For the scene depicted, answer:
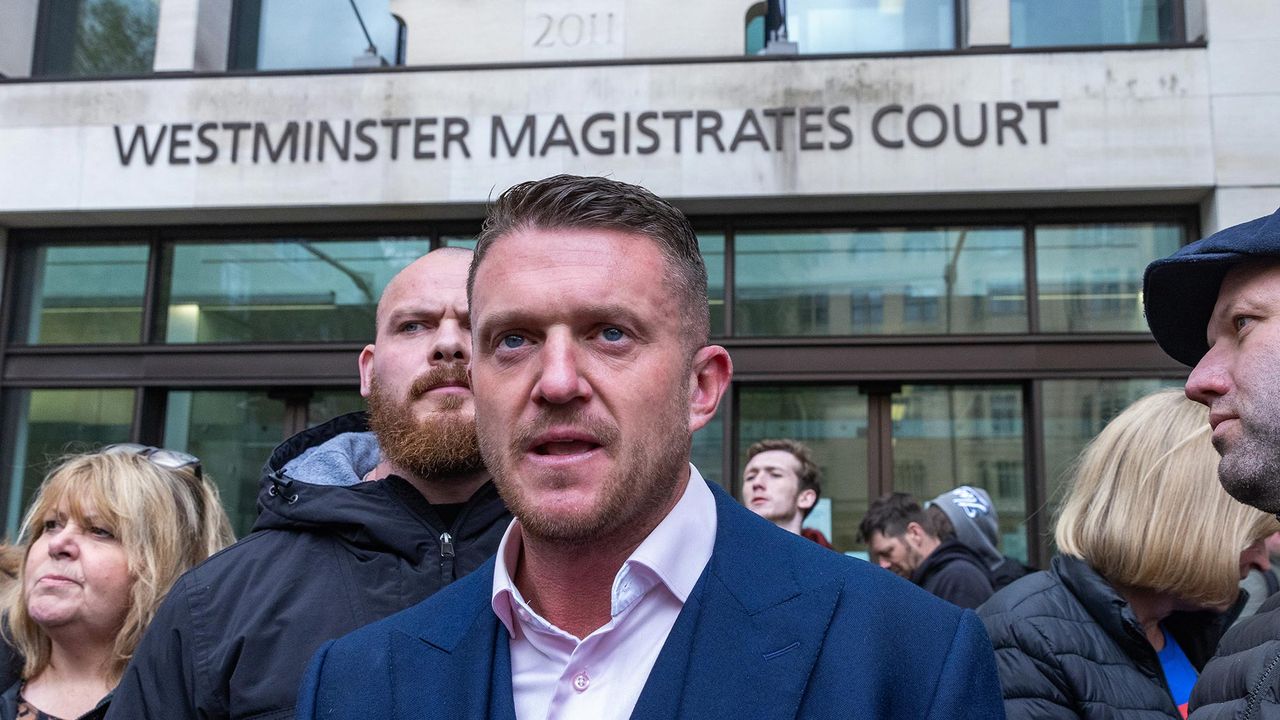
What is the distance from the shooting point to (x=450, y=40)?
31.3ft

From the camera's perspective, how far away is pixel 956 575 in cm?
534

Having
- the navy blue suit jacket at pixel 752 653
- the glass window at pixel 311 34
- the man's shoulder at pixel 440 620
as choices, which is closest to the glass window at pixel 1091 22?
the glass window at pixel 311 34

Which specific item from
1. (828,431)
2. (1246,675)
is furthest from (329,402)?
(1246,675)

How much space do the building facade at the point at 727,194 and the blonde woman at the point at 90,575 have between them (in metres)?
5.59

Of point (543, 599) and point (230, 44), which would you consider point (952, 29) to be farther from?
point (543, 599)

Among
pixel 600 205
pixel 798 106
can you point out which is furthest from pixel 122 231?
pixel 600 205

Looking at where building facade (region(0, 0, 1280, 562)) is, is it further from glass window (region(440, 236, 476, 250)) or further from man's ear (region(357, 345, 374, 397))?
man's ear (region(357, 345, 374, 397))

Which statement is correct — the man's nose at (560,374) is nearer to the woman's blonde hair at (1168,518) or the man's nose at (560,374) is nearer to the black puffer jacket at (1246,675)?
the black puffer jacket at (1246,675)

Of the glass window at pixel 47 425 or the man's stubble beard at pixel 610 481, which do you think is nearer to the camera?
the man's stubble beard at pixel 610 481

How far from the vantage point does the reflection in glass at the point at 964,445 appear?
8.74 metres

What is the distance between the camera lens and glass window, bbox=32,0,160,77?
32.9 feet

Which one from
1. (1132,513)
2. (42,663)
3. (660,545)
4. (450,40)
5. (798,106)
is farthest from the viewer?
(450,40)

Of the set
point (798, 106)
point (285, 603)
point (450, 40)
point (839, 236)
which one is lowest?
point (285, 603)

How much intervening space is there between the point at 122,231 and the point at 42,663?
7.22 meters
